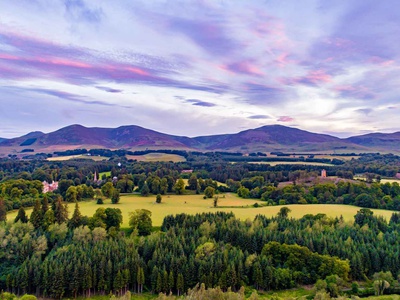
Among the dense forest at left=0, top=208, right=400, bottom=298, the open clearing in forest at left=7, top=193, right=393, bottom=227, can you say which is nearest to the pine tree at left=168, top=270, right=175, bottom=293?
the dense forest at left=0, top=208, right=400, bottom=298

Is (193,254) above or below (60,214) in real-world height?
below

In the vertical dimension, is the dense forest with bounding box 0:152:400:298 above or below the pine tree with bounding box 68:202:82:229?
below

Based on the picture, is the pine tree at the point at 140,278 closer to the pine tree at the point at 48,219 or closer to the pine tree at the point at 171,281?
the pine tree at the point at 171,281

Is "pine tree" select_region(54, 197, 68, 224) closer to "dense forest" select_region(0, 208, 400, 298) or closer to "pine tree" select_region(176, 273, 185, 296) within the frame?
"dense forest" select_region(0, 208, 400, 298)

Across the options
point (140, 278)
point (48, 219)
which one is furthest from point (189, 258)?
point (48, 219)

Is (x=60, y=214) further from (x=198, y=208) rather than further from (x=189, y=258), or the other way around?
(x=198, y=208)

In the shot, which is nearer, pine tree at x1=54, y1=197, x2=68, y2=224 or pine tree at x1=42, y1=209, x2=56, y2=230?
pine tree at x1=42, y1=209, x2=56, y2=230

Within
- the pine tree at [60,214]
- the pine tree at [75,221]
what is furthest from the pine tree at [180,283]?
the pine tree at [60,214]

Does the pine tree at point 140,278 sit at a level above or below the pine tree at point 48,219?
below
